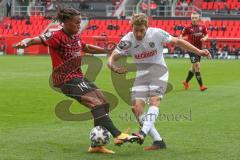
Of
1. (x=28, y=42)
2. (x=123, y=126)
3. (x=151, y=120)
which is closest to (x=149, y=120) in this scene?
(x=151, y=120)

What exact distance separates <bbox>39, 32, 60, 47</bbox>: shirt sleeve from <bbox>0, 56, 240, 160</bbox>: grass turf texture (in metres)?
1.52

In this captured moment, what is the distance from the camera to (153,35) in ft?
31.2

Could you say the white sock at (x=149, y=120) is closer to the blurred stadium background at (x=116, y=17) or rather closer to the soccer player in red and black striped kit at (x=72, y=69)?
the soccer player in red and black striped kit at (x=72, y=69)

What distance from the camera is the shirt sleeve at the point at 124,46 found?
9.57m

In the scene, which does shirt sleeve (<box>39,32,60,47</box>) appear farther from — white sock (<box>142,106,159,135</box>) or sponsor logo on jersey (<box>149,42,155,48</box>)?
white sock (<box>142,106,159,135</box>)

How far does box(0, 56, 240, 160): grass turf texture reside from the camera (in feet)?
29.7

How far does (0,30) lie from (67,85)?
4275 centimetres

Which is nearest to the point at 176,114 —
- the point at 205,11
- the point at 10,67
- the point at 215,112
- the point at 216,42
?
the point at 215,112

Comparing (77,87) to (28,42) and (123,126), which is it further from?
(123,126)

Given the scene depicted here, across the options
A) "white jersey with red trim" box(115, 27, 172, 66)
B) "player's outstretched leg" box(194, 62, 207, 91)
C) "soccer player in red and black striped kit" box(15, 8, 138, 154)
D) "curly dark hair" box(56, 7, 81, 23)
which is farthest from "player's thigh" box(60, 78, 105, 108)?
"player's outstretched leg" box(194, 62, 207, 91)

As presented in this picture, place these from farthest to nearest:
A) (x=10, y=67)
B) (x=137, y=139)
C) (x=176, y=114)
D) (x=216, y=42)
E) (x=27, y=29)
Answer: (x=27, y=29) < (x=216, y=42) < (x=10, y=67) < (x=176, y=114) < (x=137, y=139)

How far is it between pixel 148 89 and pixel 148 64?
0.38m

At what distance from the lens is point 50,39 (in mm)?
9148

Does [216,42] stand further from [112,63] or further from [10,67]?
[112,63]
